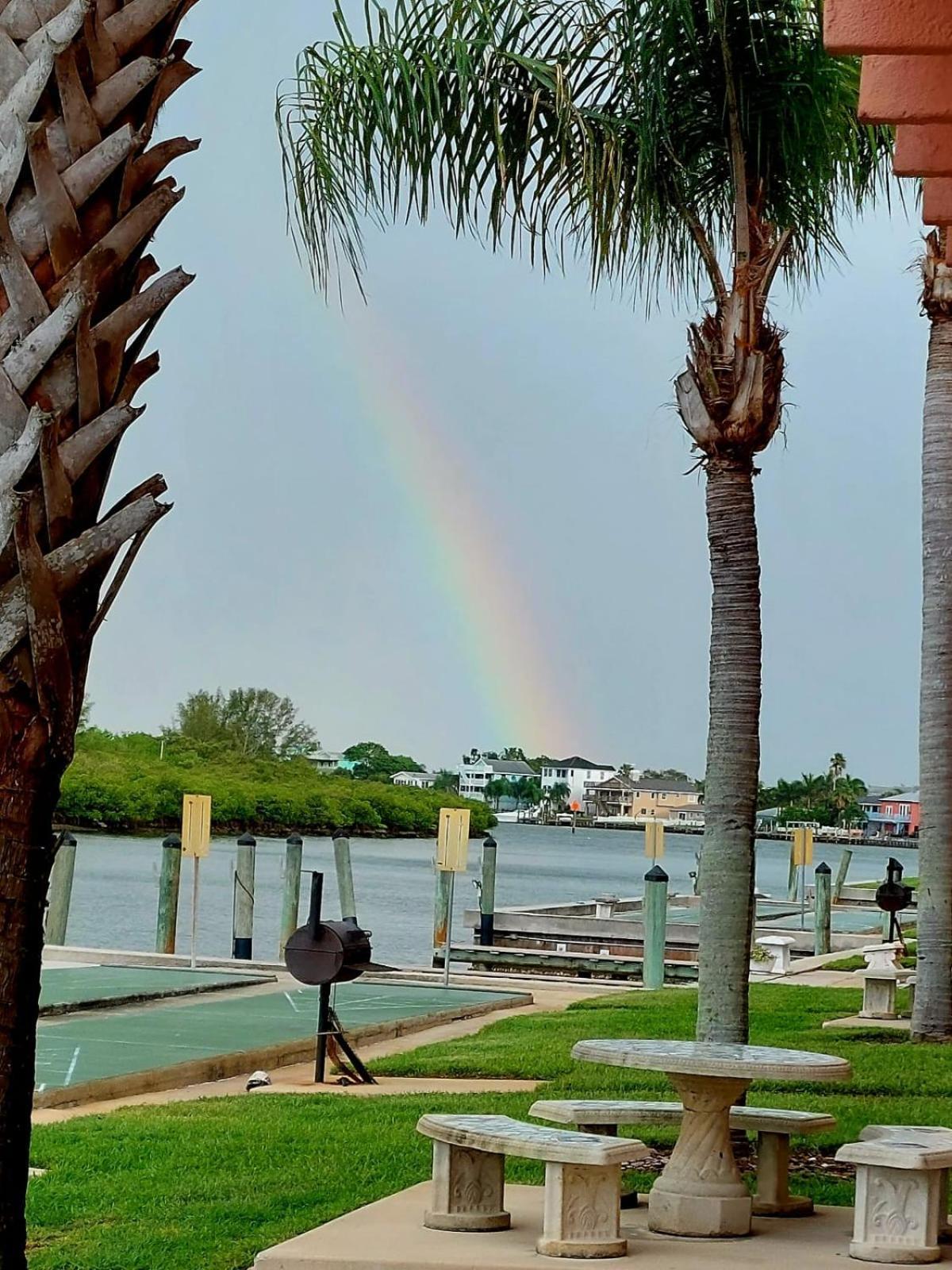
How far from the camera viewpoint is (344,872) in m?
25.2

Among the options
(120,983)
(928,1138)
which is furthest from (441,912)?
(928,1138)

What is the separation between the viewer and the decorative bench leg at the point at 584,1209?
552 cm

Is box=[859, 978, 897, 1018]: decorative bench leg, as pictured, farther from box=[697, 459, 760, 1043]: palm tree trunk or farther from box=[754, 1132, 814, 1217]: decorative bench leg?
box=[754, 1132, 814, 1217]: decorative bench leg

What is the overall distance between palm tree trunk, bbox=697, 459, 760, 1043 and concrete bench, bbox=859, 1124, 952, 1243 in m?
2.30

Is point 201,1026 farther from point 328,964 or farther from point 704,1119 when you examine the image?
point 704,1119

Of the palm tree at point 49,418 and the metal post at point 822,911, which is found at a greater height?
the palm tree at point 49,418

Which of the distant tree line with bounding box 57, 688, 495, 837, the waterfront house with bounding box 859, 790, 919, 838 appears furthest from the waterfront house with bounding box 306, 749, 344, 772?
the waterfront house with bounding box 859, 790, 919, 838

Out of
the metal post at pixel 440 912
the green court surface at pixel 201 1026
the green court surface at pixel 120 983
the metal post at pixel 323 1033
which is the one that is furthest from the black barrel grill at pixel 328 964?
the metal post at pixel 440 912

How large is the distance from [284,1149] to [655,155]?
5551 millimetres

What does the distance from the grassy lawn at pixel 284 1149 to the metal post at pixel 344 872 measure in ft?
39.7

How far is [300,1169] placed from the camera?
7.59 m

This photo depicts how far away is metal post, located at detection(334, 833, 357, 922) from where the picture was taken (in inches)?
977

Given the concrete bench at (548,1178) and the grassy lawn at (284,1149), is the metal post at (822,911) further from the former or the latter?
the concrete bench at (548,1178)

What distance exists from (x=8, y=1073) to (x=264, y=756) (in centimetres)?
8119
